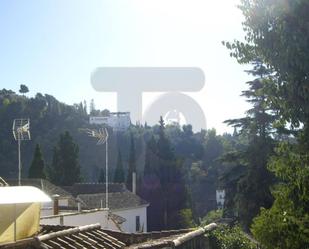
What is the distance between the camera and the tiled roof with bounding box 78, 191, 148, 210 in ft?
118

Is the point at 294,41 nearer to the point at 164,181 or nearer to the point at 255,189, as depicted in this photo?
the point at 255,189

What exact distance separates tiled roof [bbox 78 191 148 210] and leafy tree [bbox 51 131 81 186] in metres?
9.28

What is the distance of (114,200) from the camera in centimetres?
3784

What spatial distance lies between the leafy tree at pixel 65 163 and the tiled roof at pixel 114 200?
9.28m

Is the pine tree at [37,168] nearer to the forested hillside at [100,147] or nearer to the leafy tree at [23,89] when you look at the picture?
the forested hillside at [100,147]

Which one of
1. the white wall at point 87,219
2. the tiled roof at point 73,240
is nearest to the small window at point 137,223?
the white wall at point 87,219

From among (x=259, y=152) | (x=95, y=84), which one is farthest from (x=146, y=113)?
(x=259, y=152)

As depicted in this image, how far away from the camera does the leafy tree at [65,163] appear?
48812mm

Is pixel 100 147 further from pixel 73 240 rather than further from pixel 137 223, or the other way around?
pixel 73 240

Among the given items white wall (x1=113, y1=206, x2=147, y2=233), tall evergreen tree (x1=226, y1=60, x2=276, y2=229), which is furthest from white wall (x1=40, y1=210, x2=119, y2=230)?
white wall (x1=113, y1=206, x2=147, y2=233)

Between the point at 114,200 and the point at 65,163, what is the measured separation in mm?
12781

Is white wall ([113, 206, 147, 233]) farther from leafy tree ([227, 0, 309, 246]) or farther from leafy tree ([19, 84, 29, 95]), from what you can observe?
leafy tree ([19, 84, 29, 95])

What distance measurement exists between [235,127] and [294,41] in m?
16.5

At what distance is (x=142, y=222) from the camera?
41.4m
